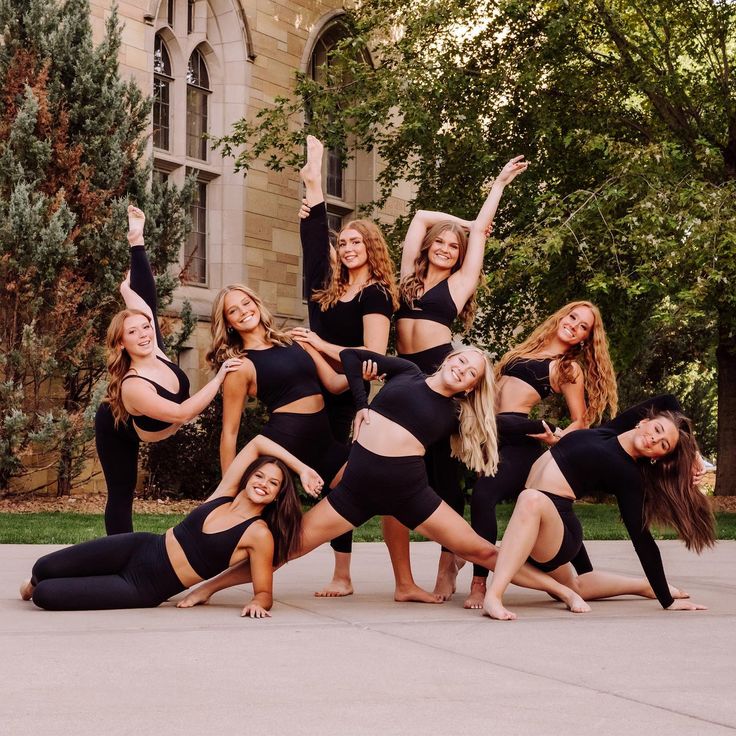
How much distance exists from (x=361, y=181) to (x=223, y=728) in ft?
66.9

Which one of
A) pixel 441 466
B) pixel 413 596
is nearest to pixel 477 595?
pixel 413 596

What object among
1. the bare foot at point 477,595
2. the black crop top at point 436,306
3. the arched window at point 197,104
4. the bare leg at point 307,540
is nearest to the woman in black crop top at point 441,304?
the black crop top at point 436,306

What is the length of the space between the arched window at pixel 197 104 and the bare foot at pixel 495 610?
1534 centimetres

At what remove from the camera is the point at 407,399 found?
19.3 ft

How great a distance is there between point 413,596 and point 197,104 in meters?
15.1

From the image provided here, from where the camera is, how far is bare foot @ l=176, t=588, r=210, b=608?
5879 millimetres

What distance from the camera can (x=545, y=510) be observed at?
19.1ft

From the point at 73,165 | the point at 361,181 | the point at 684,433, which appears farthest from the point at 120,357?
the point at 361,181

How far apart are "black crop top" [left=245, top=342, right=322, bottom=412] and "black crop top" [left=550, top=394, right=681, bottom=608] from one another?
4.52ft

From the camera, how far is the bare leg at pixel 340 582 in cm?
657

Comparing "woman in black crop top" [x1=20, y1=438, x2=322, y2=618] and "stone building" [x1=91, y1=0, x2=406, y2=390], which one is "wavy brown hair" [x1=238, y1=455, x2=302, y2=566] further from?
"stone building" [x1=91, y1=0, x2=406, y2=390]

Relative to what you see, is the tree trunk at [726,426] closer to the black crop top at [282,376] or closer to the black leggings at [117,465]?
the black crop top at [282,376]

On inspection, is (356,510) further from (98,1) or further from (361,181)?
(361,181)

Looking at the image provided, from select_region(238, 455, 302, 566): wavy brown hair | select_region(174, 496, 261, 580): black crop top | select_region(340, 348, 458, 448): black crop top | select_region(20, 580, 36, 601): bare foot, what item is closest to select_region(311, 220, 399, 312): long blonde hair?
select_region(340, 348, 458, 448): black crop top
